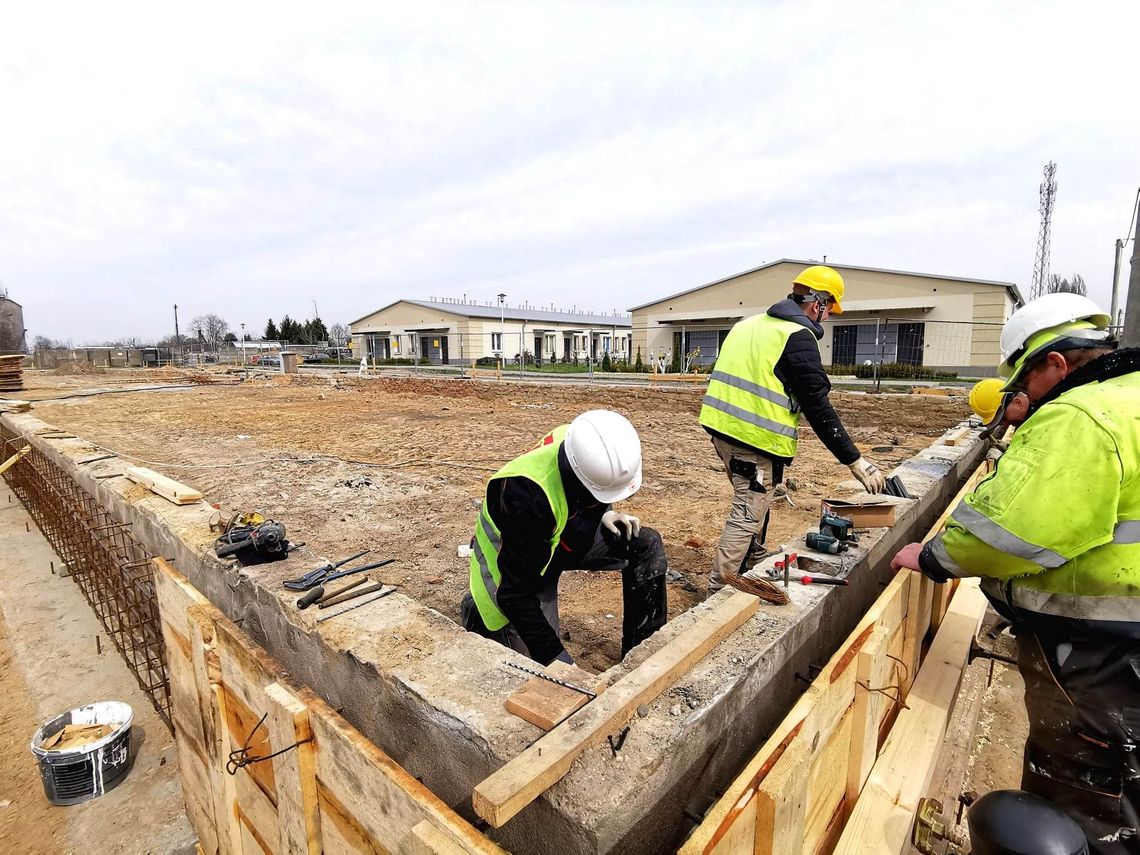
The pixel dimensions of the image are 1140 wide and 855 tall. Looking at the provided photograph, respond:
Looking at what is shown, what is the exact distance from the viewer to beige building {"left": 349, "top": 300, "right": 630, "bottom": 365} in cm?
3847

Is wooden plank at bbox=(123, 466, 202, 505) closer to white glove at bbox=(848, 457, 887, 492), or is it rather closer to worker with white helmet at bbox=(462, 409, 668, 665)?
worker with white helmet at bbox=(462, 409, 668, 665)

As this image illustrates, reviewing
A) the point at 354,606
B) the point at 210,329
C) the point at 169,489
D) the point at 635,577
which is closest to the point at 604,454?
the point at 635,577

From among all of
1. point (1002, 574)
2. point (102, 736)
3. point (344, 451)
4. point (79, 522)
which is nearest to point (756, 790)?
point (1002, 574)

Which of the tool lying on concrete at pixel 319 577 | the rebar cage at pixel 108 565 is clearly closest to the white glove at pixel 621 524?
the tool lying on concrete at pixel 319 577

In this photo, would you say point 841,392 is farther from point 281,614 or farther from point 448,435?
point 281,614

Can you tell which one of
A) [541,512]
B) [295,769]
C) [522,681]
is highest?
[541,512]

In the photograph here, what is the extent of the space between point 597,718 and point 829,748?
101cm

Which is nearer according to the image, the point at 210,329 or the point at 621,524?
the point at 621,524

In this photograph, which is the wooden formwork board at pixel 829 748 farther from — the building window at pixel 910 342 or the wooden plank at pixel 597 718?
the building window at pixel 910 342

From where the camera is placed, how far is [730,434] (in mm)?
3461

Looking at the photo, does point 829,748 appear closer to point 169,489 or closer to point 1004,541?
point 1004,541

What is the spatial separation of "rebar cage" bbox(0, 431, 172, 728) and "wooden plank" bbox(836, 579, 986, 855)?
164 inches

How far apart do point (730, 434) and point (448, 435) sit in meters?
8.04

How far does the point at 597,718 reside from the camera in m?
1.57
